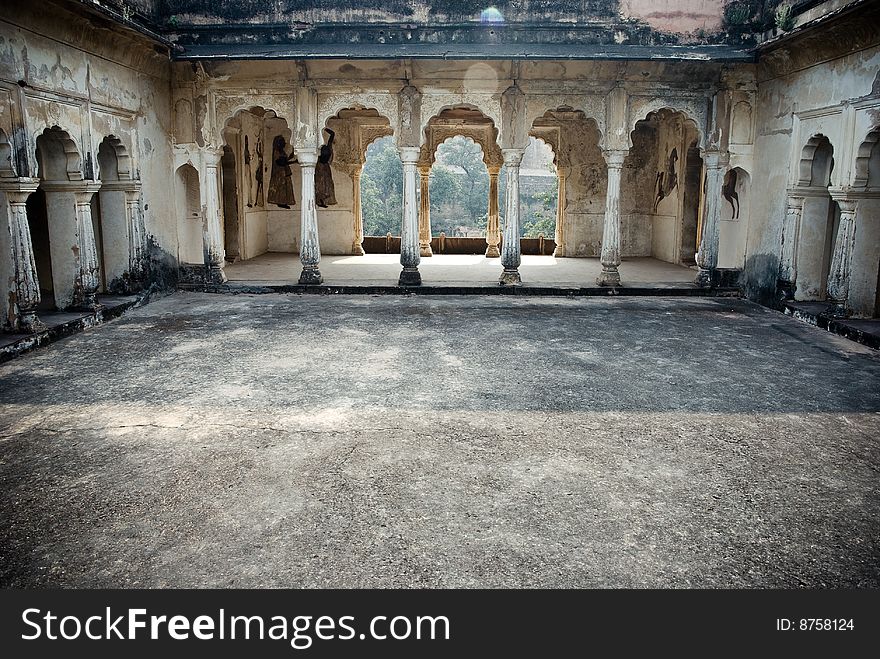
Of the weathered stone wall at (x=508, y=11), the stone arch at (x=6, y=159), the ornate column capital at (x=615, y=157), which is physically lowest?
the stone arch at (x=6, y=159)

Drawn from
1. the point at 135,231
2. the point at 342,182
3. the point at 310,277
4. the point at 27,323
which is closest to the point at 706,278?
the point at 310,277

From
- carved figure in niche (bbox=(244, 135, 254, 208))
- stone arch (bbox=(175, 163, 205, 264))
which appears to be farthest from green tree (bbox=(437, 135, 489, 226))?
stone arch (bbox=(175, 163, 205, 264))

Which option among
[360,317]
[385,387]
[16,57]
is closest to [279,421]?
[385,387]

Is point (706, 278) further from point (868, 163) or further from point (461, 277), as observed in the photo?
point (461, 277)

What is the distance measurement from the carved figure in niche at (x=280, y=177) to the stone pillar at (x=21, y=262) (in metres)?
10.0

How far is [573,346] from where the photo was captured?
796cm

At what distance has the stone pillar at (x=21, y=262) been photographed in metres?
7.82

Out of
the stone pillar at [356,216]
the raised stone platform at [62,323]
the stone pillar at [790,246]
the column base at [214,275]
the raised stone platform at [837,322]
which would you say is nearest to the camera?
the raised stone platform at [62,323]

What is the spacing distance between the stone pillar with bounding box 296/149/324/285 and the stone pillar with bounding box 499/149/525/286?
3132mm

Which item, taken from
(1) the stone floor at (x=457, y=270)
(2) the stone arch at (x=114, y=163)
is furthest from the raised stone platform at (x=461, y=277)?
(2) the stone arch at (x=114, y=163)

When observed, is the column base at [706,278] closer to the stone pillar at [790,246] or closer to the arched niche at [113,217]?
the stone pillar at [790,246]

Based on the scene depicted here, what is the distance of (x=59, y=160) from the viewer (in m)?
9.09

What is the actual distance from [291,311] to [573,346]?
4209 millimetres

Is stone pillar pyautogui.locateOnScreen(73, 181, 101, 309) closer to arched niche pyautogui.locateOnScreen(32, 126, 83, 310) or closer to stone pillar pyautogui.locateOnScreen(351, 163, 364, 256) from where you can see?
arched niche pyautogui.locateOnScreen(32, 126, 83, 310)
